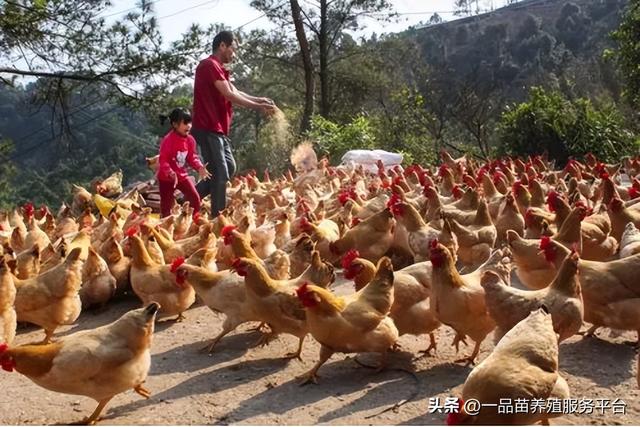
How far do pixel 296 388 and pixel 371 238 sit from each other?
91.2 inches

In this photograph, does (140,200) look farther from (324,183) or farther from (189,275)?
(189,275)

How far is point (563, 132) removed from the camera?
48.3 feet

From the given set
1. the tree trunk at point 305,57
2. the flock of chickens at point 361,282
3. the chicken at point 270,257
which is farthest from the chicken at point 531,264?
the tree trunk at point 305,57

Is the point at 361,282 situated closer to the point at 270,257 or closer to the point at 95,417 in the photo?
the point at 270,257

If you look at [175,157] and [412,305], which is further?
[175,157]

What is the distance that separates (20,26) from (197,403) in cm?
890

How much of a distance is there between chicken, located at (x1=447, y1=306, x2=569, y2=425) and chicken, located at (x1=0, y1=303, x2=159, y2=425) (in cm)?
188

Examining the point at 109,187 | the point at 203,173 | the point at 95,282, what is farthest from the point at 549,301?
the point at 109,187

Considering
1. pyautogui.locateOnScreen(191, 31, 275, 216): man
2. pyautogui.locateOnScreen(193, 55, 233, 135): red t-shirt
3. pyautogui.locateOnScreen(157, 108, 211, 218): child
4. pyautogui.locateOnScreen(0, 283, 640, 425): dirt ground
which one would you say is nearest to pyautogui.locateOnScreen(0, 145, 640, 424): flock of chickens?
pyautogui.locateOnScreen(0, 283, 640, 425): dirt ground

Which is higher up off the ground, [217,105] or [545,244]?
[217,105]

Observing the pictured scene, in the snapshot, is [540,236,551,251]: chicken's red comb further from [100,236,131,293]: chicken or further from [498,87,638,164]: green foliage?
[498,87,638,164]: green foliage

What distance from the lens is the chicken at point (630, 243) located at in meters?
4.69

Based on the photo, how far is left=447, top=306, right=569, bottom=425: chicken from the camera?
265 centimetres

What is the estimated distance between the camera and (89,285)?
5.74 meters
